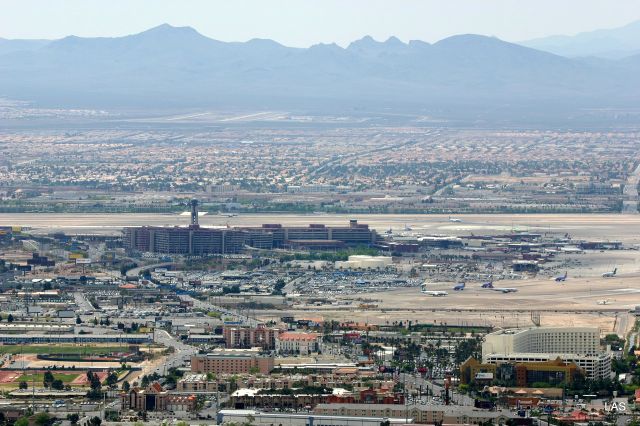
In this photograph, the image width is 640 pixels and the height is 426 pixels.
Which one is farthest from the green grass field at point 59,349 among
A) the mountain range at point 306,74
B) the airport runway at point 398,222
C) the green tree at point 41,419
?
the mountain range at point 306,74

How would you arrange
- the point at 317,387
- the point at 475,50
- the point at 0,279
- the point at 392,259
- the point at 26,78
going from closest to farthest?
the point at 317,387
the point at 0,279
the point at 392,259
the point at 26,78
the point at 475,50

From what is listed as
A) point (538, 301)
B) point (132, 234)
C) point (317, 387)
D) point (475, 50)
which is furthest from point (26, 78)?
point (317, 387)

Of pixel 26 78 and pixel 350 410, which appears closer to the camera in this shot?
pixel 350 410

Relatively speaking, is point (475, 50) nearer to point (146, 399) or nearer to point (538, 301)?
point (538, 301)

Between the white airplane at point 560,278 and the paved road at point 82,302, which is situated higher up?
the white airplane at point 560,278

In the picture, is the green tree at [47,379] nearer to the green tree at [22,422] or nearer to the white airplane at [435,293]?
the green tree at [22,422]

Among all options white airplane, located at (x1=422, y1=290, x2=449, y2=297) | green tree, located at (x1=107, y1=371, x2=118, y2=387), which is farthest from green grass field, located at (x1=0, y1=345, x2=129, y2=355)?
white airplane, located at (x1=422, y1=290, x2=449, y2=297)

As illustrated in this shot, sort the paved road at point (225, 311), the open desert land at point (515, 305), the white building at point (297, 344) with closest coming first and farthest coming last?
1. the white building at point (297, 344)
2. the paved road at point (225, 311)
3. the open desert land at point (515, 305)

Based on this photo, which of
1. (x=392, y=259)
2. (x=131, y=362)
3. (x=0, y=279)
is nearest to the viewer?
(x=131, y=362)
